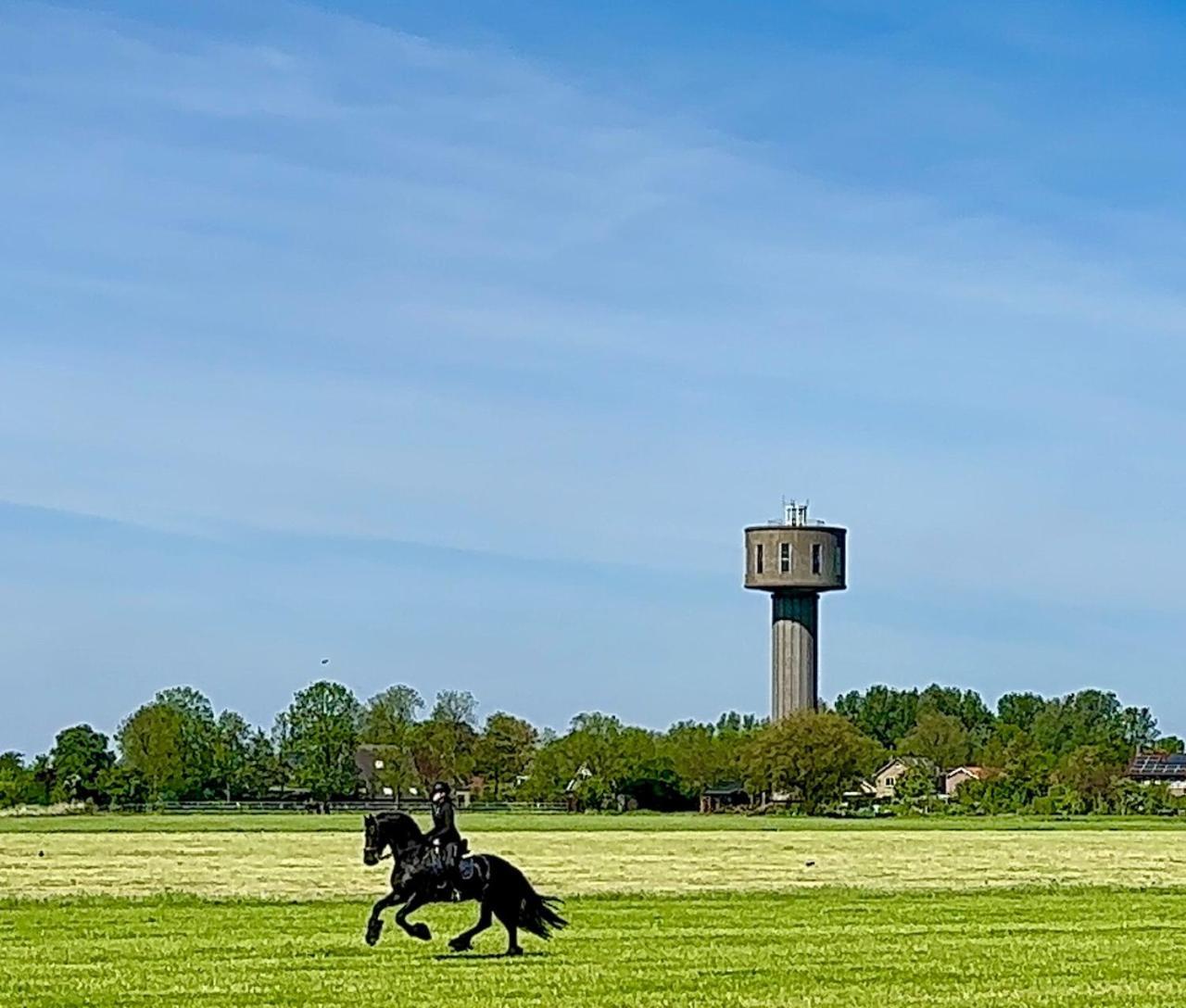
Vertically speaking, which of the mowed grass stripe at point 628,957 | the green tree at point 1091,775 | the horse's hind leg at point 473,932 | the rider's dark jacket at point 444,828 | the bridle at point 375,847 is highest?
the green tree at point 1091,775

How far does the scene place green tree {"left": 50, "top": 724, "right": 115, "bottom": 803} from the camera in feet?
522

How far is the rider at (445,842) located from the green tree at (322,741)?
139m

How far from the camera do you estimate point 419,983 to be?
23812 millimetres

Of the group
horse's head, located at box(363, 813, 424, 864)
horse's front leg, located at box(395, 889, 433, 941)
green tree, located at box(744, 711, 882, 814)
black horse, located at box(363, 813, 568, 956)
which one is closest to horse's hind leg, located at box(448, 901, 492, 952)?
black horse, located at box(363, 813, 568, 956)

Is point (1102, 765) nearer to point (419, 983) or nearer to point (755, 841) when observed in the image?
point (755, 841)

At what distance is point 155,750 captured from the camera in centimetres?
17125

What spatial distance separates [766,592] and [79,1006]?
6248 inches

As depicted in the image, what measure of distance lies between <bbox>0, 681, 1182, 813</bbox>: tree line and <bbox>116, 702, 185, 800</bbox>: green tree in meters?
0.14

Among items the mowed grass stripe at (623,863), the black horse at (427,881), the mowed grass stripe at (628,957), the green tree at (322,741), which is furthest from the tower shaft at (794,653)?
the black horse at (427,881)

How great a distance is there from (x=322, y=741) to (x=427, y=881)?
145 meters

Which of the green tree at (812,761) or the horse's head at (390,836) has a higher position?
the green tree at (812,761)

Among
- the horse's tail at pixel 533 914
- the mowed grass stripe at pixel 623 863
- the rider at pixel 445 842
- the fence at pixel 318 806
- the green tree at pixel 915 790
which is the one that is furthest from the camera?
Result: the green tree at pixel 915 790

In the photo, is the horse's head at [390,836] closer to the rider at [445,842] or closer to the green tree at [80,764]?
the rider at [445,842]

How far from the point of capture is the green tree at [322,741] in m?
165
